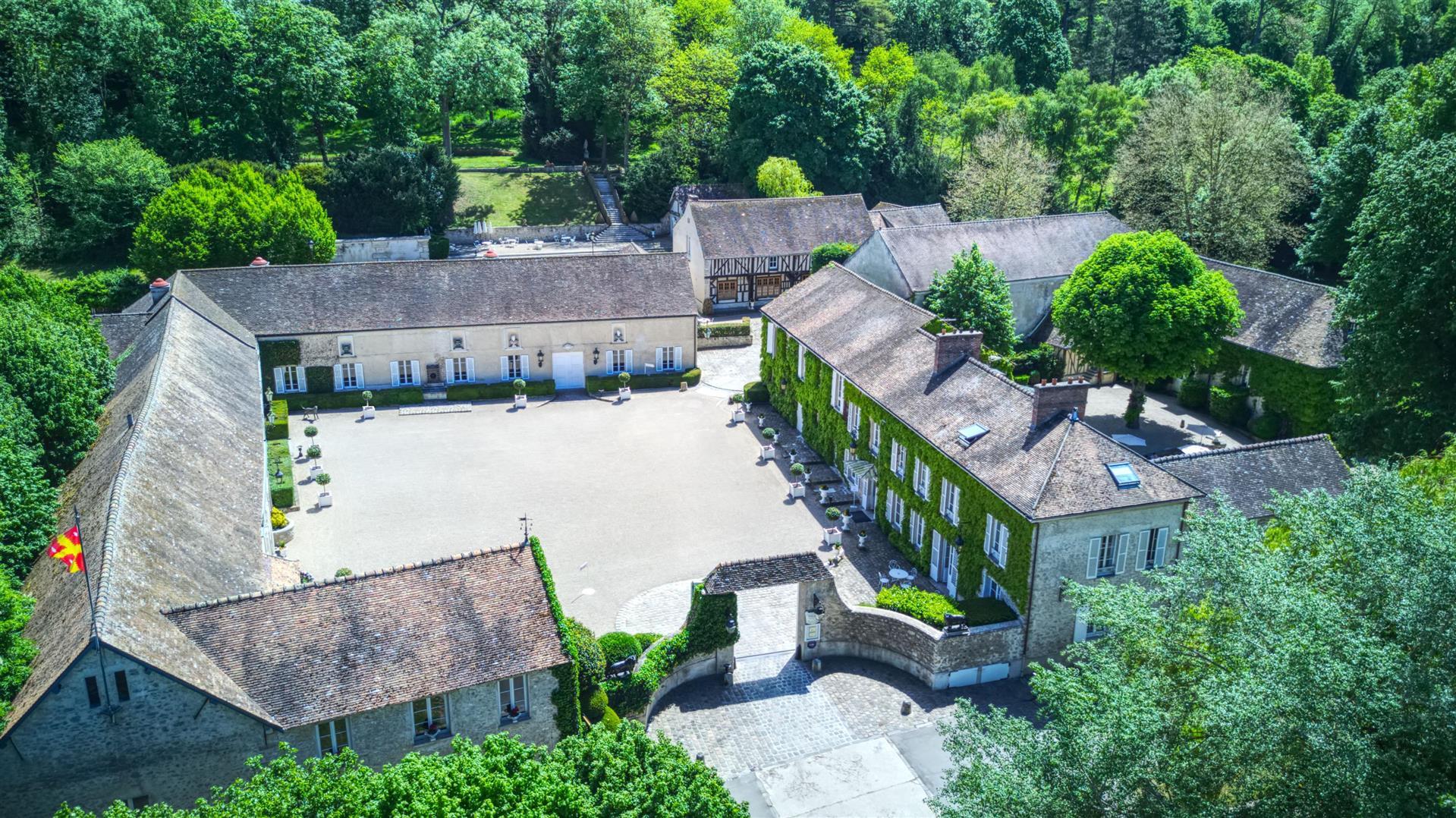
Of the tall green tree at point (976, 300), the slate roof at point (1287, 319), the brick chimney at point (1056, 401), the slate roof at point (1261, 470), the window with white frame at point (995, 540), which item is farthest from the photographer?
the tall green tree at point (976, 300)

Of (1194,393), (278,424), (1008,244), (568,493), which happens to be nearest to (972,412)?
(568,493)

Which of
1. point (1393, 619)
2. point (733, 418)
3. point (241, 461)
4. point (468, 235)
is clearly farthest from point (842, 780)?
point (468, 235)

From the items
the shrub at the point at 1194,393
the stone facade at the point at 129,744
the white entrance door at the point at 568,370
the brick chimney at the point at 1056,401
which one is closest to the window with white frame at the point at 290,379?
the white entrance door at the point at 568,370

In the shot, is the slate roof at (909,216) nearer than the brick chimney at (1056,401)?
No

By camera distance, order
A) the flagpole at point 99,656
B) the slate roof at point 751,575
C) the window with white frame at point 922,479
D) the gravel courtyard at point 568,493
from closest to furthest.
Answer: the flagpole at point 99,656, the slate roof at point 751,575, the window with white frame at point 922,479, the gravel courtyard at point 568,493

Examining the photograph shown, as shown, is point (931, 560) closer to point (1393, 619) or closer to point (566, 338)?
point (1393, 619)

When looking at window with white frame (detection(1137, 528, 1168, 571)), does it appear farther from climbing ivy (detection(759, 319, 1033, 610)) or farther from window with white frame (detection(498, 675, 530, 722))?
window with white frame (detection(498, 675, 530, 722))

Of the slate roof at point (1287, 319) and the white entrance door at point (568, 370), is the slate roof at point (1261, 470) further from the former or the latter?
the white entrance door at point (568, 370)

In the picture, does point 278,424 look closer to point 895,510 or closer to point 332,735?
point 332,735
